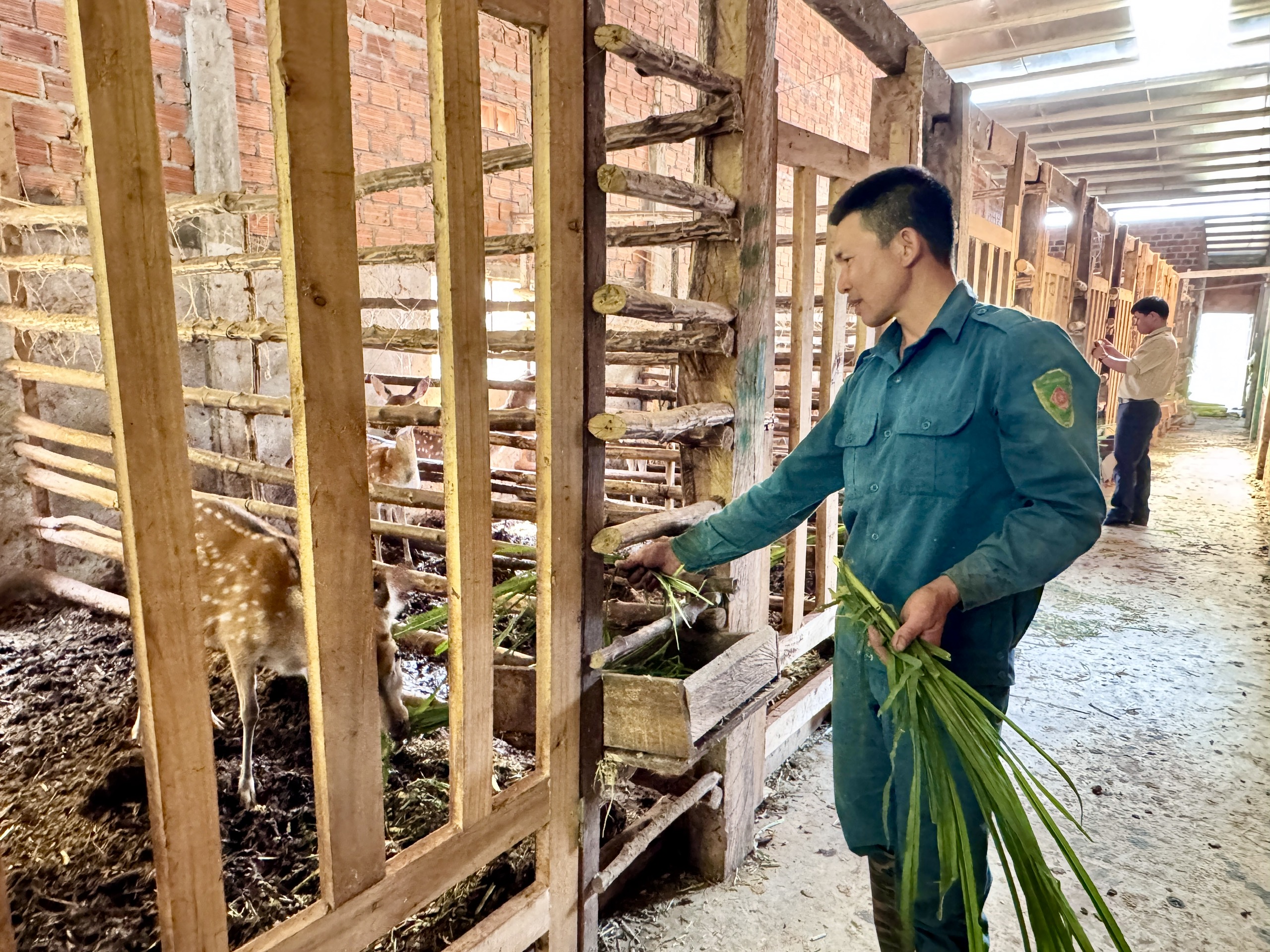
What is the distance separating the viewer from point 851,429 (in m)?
2.21

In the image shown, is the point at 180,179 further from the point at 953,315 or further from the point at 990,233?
the point at 990,233

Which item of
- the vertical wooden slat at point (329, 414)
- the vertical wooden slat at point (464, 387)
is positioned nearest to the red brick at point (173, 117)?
the vertical wooden slat at point (464, 387)

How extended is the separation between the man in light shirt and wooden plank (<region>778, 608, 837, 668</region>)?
5.91m

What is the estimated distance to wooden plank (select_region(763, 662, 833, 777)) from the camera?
341 cm

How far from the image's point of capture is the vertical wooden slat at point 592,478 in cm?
197

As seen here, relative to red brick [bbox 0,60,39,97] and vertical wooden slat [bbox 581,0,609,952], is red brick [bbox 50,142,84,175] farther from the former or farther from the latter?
vertical wooden slat [bbox 581,0,609,952]

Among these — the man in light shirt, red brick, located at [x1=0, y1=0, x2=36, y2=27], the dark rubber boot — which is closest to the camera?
the dark rubber boot

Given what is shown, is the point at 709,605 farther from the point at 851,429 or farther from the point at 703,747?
the point at 851,429

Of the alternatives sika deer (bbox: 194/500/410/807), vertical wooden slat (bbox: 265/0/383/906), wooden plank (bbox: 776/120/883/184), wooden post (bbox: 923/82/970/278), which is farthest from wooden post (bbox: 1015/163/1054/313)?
vertical wooden slat (bbox: 265/0/383/906)

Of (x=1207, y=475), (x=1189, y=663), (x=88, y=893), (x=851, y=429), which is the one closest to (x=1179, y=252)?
(x=1207, y=475)

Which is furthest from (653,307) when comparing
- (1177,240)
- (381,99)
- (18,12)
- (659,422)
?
(1177,240)

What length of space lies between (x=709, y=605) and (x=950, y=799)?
1022 millimetres

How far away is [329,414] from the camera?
140cm

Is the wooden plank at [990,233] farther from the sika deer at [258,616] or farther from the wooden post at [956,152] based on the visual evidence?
the sika deer at [258,616]
